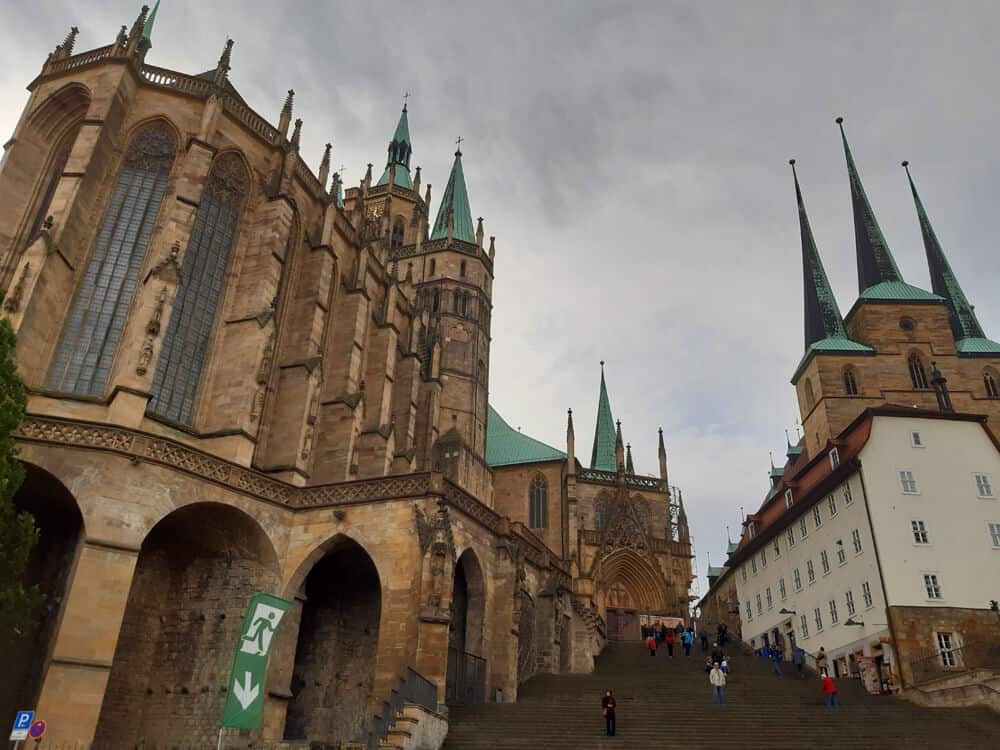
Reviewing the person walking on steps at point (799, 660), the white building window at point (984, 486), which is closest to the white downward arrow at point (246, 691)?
the person walking on steps at point (799, 660)

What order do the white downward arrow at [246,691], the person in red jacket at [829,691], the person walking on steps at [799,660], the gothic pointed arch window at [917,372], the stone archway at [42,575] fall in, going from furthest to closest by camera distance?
the gothic pointed arch window at [917,372] < the person walking on steps at [799,660] < the person in red jacket at [829,691] < the stone archway at [42,575] < the white downward arrow at [246,691]

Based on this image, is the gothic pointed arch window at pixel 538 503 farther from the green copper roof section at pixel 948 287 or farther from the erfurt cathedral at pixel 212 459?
the green copper roof section at pixel 948 287

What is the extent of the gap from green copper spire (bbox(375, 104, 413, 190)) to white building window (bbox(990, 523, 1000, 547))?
151 feet

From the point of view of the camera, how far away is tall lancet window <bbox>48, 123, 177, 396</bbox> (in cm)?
2031

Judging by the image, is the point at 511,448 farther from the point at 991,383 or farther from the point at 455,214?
the point at 991,383

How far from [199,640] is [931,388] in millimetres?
41370

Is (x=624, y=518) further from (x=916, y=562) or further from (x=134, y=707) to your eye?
(x=134, y=707)

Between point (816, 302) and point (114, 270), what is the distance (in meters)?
42.3

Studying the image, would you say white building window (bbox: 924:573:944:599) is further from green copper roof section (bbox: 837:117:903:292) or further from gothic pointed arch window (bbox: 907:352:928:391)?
green copper roof section (bbox: 837:117:903:292)

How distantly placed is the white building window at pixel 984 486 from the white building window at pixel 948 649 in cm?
538

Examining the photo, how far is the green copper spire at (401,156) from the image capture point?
61.4m

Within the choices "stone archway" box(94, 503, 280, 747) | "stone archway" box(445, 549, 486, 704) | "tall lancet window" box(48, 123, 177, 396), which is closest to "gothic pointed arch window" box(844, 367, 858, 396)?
"stone archway" box(445, 549, 486, 704)

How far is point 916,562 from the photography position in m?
25.0

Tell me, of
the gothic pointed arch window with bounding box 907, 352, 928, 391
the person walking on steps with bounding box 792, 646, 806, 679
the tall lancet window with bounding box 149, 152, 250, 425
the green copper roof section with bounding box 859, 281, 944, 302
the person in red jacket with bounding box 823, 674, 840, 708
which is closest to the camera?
the person in red jacket with bounding box 823, 674, 840, 708
